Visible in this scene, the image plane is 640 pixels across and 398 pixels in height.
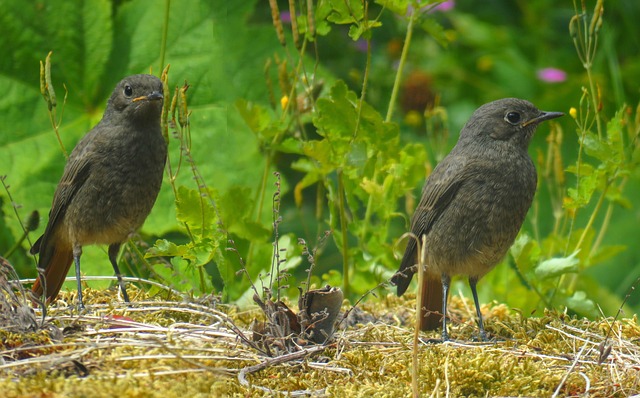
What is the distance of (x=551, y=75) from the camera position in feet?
22.6

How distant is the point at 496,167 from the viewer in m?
3.74

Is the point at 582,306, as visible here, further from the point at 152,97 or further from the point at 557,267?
the point at 152,97

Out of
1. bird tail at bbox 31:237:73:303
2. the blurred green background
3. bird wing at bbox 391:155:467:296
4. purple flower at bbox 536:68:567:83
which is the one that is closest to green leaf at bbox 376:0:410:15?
the blurred green background

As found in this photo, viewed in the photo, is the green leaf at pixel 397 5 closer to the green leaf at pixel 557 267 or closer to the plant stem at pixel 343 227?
the plant stem at pixel 343 227

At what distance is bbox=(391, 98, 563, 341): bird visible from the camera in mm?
3721

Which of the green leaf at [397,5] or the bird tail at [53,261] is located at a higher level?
the green leaf at [397,5]

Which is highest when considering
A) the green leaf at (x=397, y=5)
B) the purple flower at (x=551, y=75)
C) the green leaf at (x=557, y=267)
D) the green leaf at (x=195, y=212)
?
the green leaf at (x=397, y=5)

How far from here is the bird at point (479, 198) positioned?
3.72 m

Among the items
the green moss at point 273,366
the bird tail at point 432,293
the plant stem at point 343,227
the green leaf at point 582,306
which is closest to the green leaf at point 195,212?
the green moss at point 273,366

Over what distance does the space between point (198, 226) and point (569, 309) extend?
1876 millimetres

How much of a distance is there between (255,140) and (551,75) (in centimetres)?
294

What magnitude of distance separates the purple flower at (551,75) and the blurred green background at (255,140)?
322 mm

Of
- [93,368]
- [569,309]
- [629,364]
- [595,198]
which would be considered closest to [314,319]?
[93,368]

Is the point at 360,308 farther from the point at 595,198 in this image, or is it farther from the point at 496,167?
the point at 595,198
